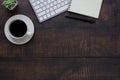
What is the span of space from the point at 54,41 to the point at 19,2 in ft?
0.66

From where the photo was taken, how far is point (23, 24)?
112 cm

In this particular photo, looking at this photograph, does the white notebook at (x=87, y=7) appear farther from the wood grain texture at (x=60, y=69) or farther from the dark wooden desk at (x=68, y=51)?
the wood grain texture at (x=60, y=69)

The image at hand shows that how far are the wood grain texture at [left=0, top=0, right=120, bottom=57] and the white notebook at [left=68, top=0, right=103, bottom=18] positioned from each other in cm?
2

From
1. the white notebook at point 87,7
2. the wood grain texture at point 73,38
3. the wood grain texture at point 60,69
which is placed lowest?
the wood grain texture at point 60,69

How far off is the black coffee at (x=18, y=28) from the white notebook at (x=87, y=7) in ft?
0.60

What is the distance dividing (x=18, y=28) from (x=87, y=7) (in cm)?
27

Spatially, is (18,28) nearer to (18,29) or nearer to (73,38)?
(18,29)

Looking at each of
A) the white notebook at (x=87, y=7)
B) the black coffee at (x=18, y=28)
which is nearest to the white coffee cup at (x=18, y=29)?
the black coffee at (x=18, y=28)

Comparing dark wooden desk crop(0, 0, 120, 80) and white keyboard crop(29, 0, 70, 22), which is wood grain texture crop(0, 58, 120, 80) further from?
white keyboard crop(29, 0, 70, 22)

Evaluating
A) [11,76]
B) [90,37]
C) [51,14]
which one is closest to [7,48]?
[11,76]

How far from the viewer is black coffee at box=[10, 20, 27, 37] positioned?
3.68ft

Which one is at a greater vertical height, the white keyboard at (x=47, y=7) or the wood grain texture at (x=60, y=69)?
the white keyboard at (x=47, y=7)

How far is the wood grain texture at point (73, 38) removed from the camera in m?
1.13

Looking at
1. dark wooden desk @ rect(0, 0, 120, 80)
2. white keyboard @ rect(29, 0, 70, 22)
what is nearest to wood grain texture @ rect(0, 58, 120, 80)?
dark wooden desk @ rect(0, 0, 120, 80)
